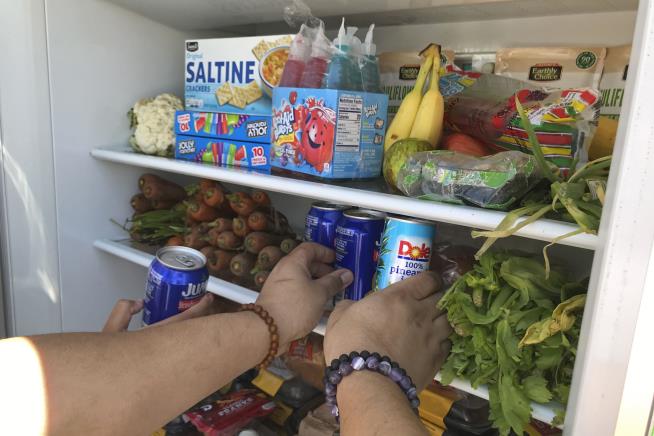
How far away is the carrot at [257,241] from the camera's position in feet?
3.94

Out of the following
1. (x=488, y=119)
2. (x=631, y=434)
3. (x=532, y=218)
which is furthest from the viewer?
(x=488, y=119)

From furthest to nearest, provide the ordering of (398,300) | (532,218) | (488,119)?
(488,119) < (398,300) < (532,218)

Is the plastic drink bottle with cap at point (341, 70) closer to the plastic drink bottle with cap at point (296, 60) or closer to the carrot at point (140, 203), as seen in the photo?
the plastic drink bottle with cap at point (296, 60)

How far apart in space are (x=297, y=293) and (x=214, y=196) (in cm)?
55

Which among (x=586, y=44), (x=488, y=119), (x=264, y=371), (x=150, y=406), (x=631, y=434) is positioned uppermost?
(x=586, y=44)

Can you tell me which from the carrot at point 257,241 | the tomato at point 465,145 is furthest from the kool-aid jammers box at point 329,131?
the carrot at point 257,241

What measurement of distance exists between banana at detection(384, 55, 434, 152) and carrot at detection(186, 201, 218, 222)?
593mm

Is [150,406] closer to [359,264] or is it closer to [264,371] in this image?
[359,264]

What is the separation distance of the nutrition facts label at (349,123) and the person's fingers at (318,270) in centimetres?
23

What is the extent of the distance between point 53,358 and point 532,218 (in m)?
0.69

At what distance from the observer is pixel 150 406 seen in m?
0.75

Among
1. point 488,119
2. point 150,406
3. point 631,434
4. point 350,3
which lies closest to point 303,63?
point 350,3

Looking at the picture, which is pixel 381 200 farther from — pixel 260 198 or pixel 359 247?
pixel 260 198

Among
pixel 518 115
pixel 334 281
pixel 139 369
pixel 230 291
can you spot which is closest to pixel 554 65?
pixel 518 115
